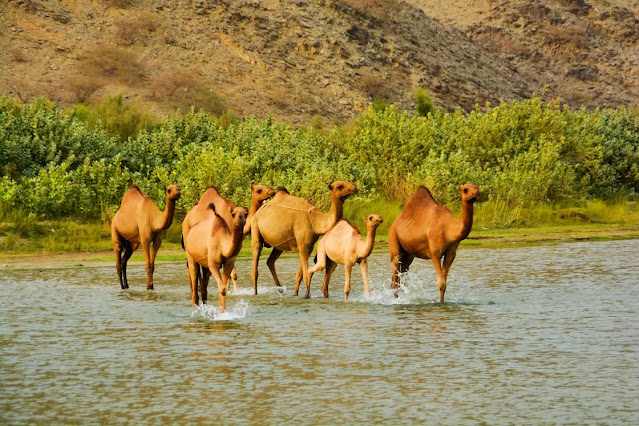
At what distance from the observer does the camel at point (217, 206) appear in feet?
45.4

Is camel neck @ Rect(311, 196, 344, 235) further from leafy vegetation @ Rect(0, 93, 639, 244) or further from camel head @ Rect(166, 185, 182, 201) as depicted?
leafy vegetation @ Rect(0, 93, 639, 244)

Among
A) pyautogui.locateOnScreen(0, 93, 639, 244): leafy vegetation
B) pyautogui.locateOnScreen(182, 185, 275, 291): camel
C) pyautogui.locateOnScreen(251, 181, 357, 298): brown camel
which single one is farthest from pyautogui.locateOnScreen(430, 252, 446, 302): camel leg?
pyautogui.locateOnScreen(0, 93, 639, 244): leafy vegetation

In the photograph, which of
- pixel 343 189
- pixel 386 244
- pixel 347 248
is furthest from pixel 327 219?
pixel 386 244

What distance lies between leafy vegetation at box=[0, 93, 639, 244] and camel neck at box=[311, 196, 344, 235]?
800 cm

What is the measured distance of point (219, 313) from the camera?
40.0 feet

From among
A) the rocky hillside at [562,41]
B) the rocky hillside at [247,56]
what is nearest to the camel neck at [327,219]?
the rocky hillside at [247,56]

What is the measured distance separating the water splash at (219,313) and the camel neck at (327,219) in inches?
78.2

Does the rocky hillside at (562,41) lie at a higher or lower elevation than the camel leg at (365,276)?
higher

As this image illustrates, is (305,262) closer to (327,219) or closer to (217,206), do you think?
(327,219)

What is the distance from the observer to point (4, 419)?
7.47 m

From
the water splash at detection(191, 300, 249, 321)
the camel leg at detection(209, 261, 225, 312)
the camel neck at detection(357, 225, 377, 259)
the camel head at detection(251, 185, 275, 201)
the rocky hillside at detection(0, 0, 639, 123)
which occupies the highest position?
the rocky hillside at detection(0, 0, 639, 123)

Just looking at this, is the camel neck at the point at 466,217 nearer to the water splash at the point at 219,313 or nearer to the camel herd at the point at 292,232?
the camel herd at the point at 292,232

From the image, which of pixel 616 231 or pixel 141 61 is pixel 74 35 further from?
pixel 616 231

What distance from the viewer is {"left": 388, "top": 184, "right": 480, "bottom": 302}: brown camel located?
509 inches
